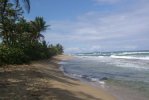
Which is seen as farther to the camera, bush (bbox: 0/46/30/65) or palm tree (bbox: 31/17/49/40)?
palm tree (bbox: 31/17/49/40)

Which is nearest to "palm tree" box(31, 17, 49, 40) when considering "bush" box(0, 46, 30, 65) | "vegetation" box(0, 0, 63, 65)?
"vegetation" box(0, 0, 63, 65)

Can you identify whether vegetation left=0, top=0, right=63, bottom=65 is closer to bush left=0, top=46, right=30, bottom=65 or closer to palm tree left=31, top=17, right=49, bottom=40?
bush left=0, top=46, right=30, bottom=65

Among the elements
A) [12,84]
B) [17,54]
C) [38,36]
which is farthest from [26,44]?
[12,84]

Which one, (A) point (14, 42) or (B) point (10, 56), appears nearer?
(B) point (10, 56)

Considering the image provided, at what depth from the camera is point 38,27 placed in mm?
53656

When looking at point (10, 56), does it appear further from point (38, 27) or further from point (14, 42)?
point (38, 27)

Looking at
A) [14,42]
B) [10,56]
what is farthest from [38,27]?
[10,56]

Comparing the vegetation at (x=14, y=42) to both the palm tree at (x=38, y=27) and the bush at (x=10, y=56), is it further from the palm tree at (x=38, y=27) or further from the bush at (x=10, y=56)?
the palm tree at (x=38, y=27)

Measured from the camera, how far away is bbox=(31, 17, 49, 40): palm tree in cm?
5262

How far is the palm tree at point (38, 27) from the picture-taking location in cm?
5262

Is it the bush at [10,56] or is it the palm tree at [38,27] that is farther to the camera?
the palm tree at [38,27]

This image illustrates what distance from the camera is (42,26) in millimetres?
A: 54094

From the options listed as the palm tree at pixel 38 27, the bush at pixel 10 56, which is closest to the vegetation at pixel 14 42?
the bush at pixel 10 56

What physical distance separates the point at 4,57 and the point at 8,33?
10848mm
